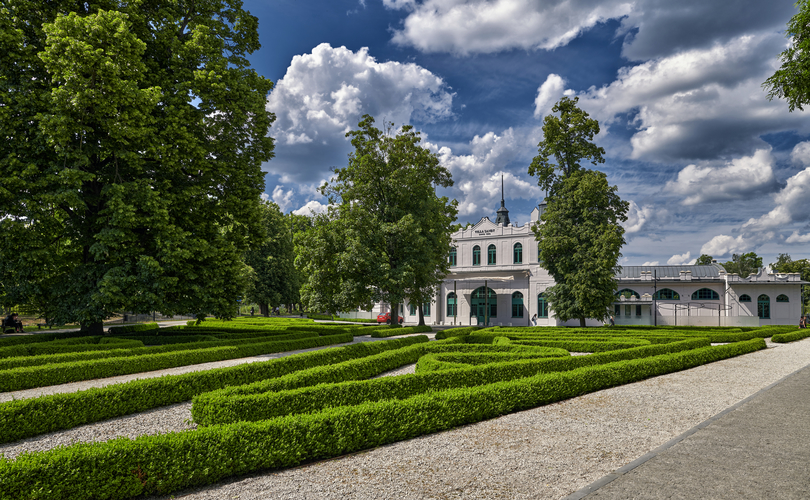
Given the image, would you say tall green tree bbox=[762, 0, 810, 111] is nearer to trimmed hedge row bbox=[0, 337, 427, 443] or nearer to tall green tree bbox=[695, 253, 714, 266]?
trimmed hedge row bbox=[0, 337, 427, 443]

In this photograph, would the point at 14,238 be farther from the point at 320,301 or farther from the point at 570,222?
the point at 570,222

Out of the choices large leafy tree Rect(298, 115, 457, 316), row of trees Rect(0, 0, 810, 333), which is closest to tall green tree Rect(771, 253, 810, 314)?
large leafy tree Rect(298, 115, 457, 316)

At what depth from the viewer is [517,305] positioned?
42.5 m

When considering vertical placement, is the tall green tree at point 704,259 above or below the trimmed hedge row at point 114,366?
above

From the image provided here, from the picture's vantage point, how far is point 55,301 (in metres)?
16.6

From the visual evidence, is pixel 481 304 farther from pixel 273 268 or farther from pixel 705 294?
pixel 273 268

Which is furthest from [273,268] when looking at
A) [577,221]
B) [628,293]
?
[628,293]

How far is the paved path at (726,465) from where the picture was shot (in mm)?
5211

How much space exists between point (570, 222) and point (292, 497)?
95.8 feet

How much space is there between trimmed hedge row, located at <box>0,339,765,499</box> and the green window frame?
116ft

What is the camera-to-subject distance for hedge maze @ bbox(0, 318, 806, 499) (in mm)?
5078

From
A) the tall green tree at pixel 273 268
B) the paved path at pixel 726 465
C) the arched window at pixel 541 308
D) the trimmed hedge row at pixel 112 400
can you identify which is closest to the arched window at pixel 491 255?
the arched window at pixel 541 308

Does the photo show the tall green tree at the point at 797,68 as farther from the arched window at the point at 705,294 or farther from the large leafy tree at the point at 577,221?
the arched window at the point at 705,294

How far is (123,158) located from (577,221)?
88.9 feet
